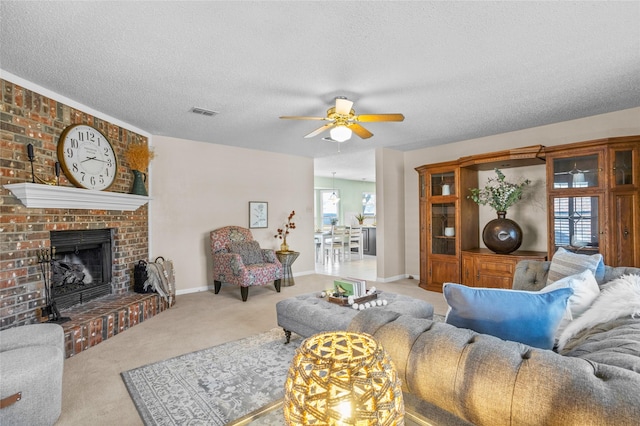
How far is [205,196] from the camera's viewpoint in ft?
16.5

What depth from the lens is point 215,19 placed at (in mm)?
1905

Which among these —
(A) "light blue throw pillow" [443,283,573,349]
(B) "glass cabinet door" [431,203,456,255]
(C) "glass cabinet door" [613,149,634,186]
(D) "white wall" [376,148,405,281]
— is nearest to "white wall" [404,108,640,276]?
(D) "white wall" [376,148,405,281]

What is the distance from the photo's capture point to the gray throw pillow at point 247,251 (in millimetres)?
4762

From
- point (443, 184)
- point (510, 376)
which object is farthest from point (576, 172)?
point (510, 376)

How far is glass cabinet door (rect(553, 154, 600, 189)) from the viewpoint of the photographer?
3.52 metres

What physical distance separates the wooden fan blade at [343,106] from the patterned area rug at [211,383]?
7.00 ft

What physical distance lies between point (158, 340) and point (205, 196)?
8.37 feet

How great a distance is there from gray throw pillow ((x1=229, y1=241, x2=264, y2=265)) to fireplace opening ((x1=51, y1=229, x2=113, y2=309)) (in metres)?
1.58

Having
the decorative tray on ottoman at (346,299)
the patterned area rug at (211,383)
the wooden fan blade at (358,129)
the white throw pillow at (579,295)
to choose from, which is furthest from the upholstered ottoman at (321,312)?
the wooden fan blade at (358,129)

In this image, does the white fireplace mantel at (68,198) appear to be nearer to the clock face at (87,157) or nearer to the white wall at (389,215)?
the clock face at (87,157)

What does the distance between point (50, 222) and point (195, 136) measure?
2196 mm

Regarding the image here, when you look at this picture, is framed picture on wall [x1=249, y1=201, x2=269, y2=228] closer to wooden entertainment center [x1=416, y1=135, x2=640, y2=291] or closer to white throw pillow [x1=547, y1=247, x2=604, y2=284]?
wooden entertainment center [x1=416, y1=135, x2=640, y2=291]

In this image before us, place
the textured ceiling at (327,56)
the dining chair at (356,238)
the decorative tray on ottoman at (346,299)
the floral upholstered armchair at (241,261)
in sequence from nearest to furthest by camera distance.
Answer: the textured ceiling at (327,56)
the decorative tray on ottoman at (346,299)
the floral upholstered armchair at (241,261)
the dining chair at (356,238)

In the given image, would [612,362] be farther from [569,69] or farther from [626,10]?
[569,69]
